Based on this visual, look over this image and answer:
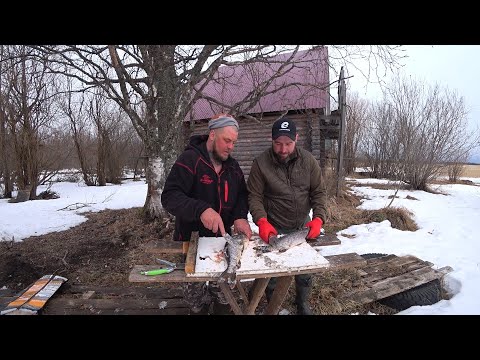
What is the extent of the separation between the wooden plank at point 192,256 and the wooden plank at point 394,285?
203 centimetres

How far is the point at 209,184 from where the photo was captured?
8.20 ft

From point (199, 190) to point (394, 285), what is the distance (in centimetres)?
266

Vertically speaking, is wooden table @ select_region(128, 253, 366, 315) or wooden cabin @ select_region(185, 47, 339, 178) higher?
wooden cabin @ select_region(185, 47, 339, 178)

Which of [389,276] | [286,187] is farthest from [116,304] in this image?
[389,276]

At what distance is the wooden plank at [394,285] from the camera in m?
3.31

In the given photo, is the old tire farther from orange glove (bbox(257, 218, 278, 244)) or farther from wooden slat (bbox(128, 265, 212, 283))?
wooden slat (bbox(128, 265, 212, 283))

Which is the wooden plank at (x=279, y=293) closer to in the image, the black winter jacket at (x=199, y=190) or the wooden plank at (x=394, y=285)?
the black winter jacket at (x=199, y=190)

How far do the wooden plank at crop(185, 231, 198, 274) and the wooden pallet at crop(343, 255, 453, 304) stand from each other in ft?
6.60

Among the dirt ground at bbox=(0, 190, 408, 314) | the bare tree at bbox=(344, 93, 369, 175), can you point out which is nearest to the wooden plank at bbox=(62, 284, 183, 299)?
the dirt ground at bbox=(0, 190, 408, 314)

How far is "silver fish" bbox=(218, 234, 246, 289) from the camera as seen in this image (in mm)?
1832

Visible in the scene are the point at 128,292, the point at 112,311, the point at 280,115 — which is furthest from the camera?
the point at 280,115

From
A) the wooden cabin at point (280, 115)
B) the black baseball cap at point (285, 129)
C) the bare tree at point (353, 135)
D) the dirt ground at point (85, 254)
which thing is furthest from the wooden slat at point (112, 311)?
the bare tree at point (353, 135)

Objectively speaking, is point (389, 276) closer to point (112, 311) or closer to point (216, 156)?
point (216, 156)

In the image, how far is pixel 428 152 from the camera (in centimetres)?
1384
